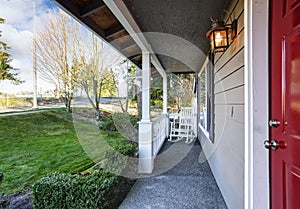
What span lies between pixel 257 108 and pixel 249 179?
0.51 meters

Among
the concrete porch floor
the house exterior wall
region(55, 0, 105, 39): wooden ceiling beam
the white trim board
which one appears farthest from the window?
region(55, 0, 105, 39): wooden ceiling beam

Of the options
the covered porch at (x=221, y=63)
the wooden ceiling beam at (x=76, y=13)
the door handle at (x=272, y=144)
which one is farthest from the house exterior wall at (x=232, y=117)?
the wooden ceiling beam at (x=76, y=13)

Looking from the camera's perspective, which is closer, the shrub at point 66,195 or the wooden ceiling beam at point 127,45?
the shrub at point 66,195

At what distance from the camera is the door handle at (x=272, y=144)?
51.7 inches

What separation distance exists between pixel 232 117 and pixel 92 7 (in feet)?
6.53

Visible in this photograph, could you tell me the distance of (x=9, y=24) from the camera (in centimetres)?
333

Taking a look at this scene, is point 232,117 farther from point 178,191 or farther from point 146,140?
point 146,140

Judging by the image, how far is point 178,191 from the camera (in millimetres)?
2861

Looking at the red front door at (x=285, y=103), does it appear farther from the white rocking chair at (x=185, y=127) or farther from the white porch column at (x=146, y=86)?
the white rocking chair at (x=185, y=127)

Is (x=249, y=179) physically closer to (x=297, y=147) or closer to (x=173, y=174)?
(x=297, y=147)

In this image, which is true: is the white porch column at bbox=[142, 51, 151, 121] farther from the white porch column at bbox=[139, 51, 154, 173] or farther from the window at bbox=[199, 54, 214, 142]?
the window at bbox=[199, 54, 214, 142]

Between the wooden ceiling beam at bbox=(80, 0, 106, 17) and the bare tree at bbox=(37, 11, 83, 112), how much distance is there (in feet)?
8.74

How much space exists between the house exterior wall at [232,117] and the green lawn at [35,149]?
245cm

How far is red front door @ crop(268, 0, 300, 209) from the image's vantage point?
1.08 meters
